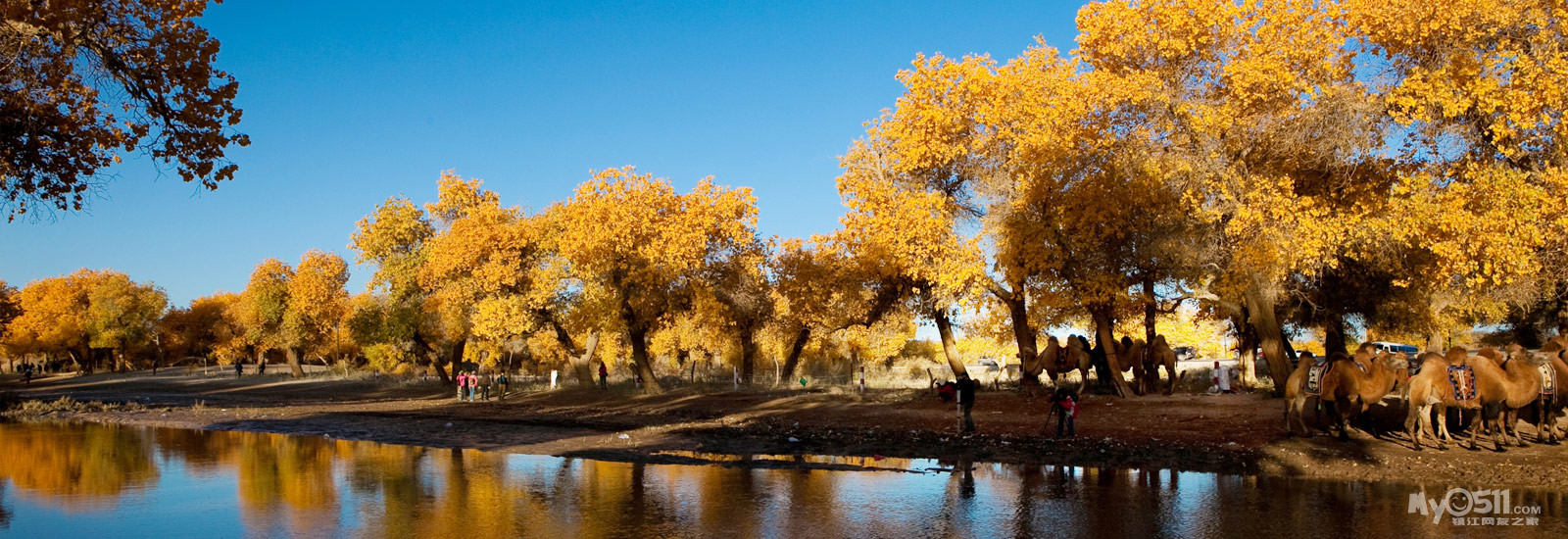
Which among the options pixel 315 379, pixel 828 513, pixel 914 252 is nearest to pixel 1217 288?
pixel 914 252

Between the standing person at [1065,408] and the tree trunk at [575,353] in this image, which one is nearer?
the standing person at [1065,408]

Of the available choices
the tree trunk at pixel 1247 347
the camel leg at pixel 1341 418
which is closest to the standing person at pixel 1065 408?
the camel leg at pixel 1341 418

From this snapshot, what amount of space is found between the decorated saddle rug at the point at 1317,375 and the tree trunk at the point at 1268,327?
239 inches

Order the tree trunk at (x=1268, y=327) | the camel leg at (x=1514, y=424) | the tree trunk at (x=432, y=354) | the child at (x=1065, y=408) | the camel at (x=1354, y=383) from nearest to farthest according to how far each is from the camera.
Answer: the camel leg at (x=1514, y=424), the camel at (x=1354, y=383), the child at (x=1065, y=408), the tree trunk at (x=1268, y=327), the tree trunk at (x=432, y=354)

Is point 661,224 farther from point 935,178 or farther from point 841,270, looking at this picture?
point 935,178

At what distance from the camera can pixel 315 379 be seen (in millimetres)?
58562

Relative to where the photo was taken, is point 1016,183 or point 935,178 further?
point 935,178

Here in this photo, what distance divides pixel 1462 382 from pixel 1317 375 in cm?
215

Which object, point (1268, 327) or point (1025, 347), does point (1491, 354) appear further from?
point (1025, 347)

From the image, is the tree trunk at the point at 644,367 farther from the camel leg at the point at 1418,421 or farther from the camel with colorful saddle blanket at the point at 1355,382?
the camel leg at the point at 1418,421

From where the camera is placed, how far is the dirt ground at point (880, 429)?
51.1 feet

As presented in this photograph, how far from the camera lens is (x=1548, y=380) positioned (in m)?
16.7

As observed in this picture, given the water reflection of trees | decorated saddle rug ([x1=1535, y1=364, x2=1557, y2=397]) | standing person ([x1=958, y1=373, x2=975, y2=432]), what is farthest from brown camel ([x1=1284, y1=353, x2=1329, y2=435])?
the water reflection of trees

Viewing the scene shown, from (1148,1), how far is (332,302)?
60.8 meters
